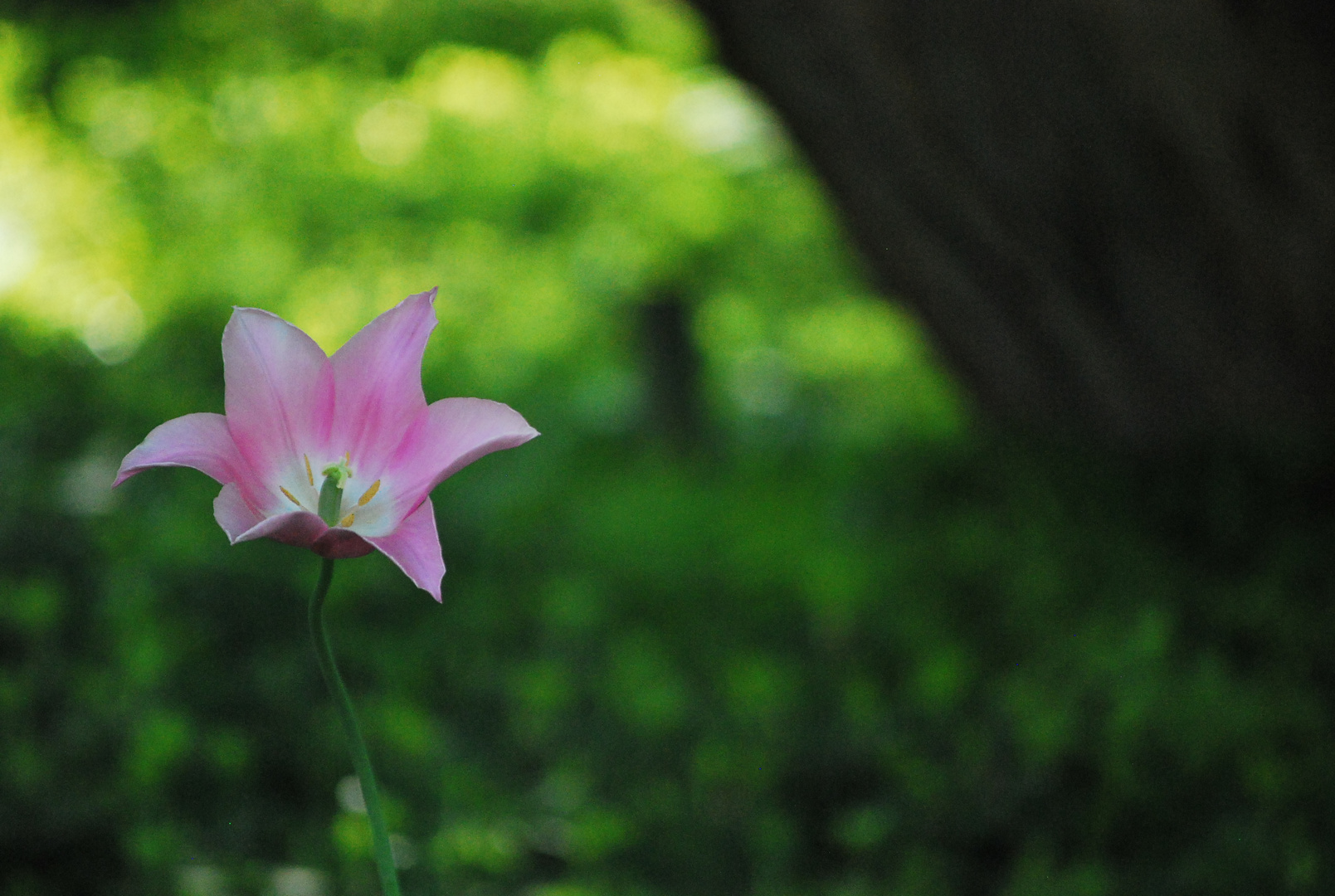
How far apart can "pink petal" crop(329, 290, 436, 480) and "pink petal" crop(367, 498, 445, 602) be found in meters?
0.06

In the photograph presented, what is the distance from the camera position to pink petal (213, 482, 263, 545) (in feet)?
2.22

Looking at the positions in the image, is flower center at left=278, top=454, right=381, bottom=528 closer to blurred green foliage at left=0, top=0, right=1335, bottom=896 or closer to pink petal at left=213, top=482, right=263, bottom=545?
pink petal at left=213, top=482, right=263, bottom=545

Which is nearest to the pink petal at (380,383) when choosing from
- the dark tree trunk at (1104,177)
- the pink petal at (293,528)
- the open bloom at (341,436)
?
the open bloom at (341,436)

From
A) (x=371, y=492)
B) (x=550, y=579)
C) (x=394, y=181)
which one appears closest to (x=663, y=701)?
(x=550, y=579)

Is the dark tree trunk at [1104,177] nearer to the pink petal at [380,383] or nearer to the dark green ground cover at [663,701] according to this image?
the dark green ground cover at [663,701]

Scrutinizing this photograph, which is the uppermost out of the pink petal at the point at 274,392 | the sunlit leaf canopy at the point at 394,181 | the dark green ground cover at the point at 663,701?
the sunlit leaf canopy at the point at 394,181

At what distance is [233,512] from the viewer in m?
0.69

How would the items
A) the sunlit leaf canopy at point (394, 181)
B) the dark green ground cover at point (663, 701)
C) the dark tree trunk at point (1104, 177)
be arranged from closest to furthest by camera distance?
the dark green ground cover at point (663, 701), the dark tree trunk at point (1104, 177), the sunlit leaf canopy at point (394, 181)

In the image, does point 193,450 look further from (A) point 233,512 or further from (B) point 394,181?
(B) point 394,181

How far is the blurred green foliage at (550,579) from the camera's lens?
5.02 ft

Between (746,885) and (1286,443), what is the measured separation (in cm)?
191

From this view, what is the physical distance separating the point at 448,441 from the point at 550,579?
191cm

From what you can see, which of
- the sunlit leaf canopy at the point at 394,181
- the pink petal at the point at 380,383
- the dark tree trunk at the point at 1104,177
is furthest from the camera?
the sunlit leaf canopy at the point at 394,181

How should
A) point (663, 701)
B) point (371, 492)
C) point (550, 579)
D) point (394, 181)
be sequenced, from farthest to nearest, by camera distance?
1. point (394, 181)
2. point (550, 579)
3. point (663, 701)
4. point (371, 492)
